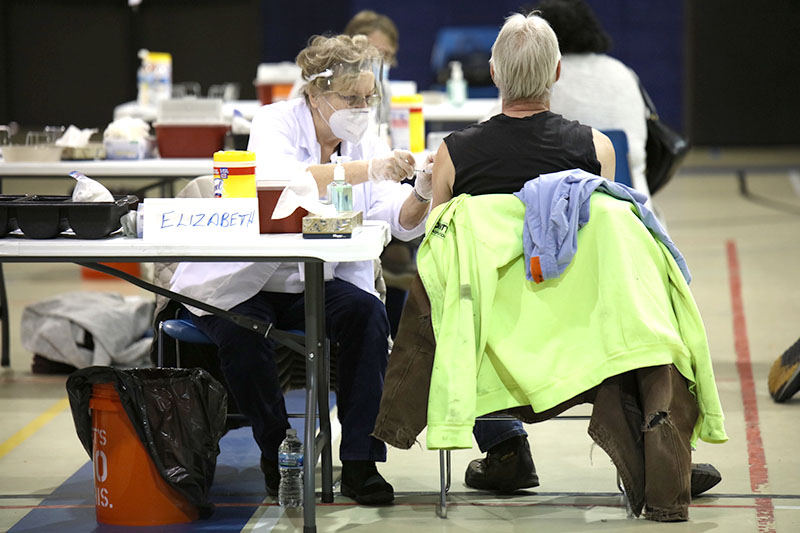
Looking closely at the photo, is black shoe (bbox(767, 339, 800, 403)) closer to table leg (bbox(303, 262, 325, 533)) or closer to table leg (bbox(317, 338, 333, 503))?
table leg (bbox(317, 338, 333, 503))

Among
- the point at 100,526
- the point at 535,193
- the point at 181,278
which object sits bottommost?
the point at 100,526

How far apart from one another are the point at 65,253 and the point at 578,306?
120 cm

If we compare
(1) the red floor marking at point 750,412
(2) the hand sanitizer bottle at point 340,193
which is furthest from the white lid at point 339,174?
(1) the red floor marking at point 750,412

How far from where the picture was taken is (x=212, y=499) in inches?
124

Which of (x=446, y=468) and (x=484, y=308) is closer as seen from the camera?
(x=484, y=308)

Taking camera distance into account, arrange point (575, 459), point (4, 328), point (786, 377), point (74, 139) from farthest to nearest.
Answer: point (4, 328)
point (74, 139)
point (786, 377)
point (575, 459)

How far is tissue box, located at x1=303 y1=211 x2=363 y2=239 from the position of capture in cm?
270

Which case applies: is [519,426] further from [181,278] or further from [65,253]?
[65,253]

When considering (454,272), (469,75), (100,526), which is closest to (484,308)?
(454,272)

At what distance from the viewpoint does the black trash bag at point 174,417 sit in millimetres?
2852

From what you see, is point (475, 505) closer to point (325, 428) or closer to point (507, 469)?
point (507, 469)

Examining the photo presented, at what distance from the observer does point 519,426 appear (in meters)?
3.18

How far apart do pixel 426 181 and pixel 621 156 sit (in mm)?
1242

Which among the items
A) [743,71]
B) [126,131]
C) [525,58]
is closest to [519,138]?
[525,58]
